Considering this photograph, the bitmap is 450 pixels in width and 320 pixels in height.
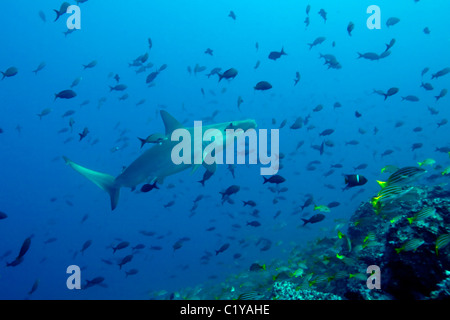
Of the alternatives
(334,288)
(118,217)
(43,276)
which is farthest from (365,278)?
(118,217)

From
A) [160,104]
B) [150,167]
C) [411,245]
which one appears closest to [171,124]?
[150,167]

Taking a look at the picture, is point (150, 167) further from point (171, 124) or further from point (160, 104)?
point (160, 104)

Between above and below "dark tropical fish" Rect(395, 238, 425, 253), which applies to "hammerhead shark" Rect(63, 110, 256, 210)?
above

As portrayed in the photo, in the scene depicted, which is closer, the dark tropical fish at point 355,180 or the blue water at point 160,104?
the dark tropical fish at point 355,180

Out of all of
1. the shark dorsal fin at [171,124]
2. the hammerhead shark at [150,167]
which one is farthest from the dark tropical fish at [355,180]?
the shark dorsal fin at [171,124]

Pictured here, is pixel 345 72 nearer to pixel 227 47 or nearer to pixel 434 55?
pixel 434 55

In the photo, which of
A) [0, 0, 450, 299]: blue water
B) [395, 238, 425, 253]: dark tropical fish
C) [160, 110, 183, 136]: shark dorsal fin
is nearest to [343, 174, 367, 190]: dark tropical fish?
[395, 238, 425, 253]: dark tropical fish

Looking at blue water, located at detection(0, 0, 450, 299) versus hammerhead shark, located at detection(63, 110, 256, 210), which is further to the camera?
blue water, located at detection(0, 0, 450, 299)

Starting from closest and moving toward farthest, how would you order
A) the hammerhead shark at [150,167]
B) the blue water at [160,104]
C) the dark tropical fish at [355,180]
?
1. the dark tropical fish at [355,180]
2. the hammerhead shark at [150,167]
3. the blue water at [160,104]

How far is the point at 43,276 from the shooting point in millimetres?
59875

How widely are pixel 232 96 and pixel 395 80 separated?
94.0m

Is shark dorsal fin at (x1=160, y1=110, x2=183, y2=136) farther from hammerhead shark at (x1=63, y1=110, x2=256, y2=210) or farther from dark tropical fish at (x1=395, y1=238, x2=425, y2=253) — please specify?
dark tropical fish at (x1=395, y1=238, x2=425, y2=253)

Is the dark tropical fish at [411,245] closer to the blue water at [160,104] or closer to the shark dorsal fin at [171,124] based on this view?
the shark dorsal fin at [171,124]
